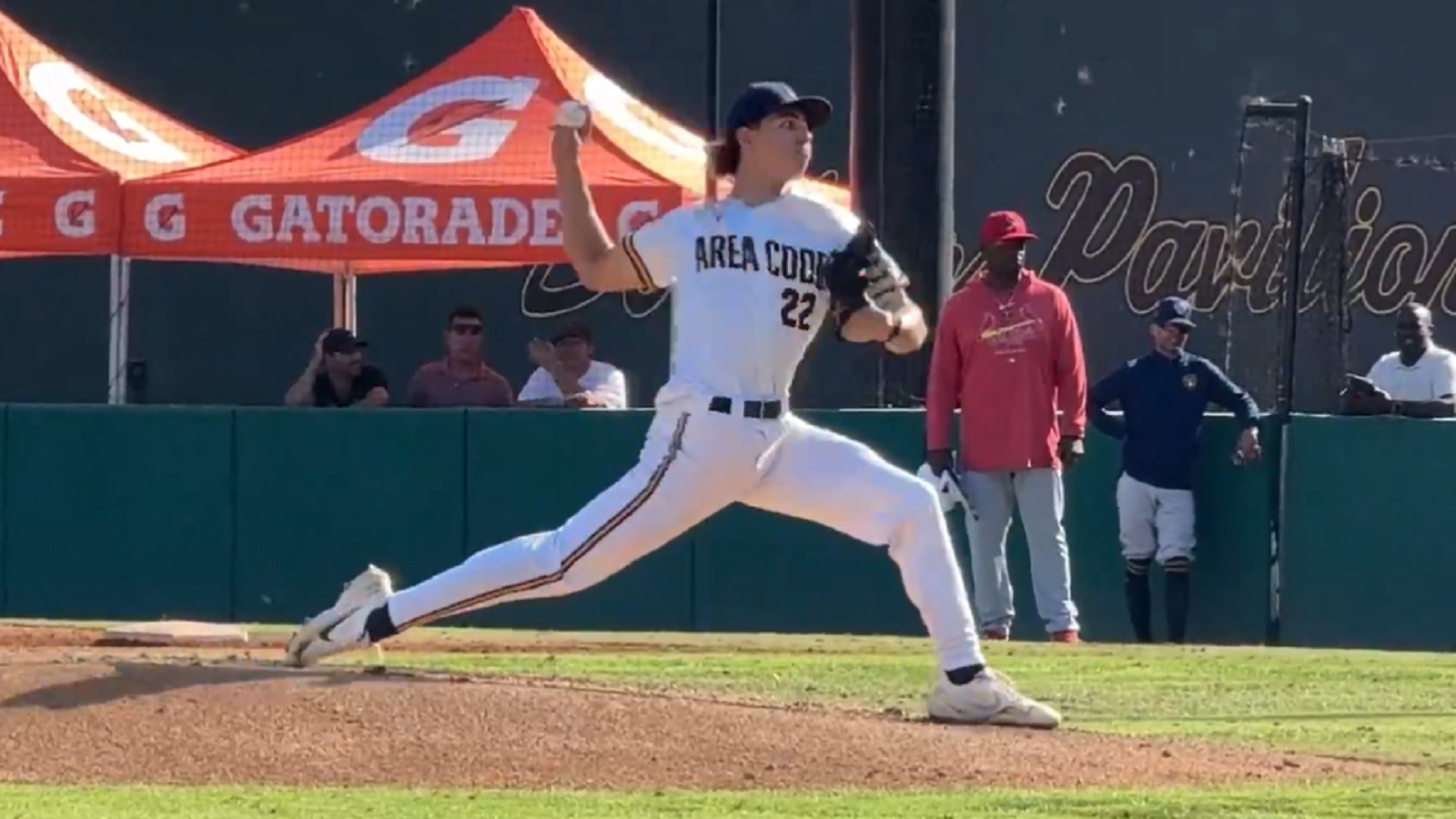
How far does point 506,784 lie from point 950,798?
117cm

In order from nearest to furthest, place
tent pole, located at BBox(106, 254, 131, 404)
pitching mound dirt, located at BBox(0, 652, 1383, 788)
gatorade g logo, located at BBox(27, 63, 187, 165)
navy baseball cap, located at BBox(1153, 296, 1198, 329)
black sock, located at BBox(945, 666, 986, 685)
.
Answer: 1. pitching mound dirt, located at BBox(0, 652, 1383, 788)
2. black sock, located at BBox(945, 666, 986, 685)
3. navy baseball cap, located at BBox(1153, 296, 1198, 329)
4. tent pole, located at BBox(106, 254, 131, 404)
5. gatorade g logo, located at BBox(27, 63, 187, 165)

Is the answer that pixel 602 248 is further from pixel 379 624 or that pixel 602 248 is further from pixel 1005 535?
pixel 1005 535

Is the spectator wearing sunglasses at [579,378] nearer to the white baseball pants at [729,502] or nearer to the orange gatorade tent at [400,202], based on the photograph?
the orange gatorade tent at [400,202]

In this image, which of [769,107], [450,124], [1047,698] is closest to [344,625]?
[769,107]

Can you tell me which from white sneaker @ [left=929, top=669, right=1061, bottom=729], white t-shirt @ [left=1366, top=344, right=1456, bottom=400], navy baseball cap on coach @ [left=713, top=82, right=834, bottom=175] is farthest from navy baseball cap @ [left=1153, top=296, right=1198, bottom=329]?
navy baseball cap on coach @ [left=713, top=82, right=834, bottom=175]

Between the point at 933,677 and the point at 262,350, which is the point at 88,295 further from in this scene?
the point at 933,677

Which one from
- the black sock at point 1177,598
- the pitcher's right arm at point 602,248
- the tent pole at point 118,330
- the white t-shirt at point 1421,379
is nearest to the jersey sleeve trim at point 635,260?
the pitcher's right arm at point 602,248

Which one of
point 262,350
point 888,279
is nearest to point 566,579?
point 888,279

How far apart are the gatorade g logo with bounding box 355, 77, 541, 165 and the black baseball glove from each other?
7.41 meters

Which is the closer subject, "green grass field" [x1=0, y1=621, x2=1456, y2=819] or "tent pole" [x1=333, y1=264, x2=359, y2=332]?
"green grass field" [x1=0, y1=621, x2=1456, y2=819]

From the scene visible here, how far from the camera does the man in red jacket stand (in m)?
12.6

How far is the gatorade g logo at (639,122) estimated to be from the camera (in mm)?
14992

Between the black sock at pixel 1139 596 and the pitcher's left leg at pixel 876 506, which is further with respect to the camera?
the black sock at pixel 1139 596

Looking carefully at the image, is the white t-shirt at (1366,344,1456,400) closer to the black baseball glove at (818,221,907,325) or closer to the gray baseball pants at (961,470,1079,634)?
the gray baseball pants at (961,470,1079,634)
